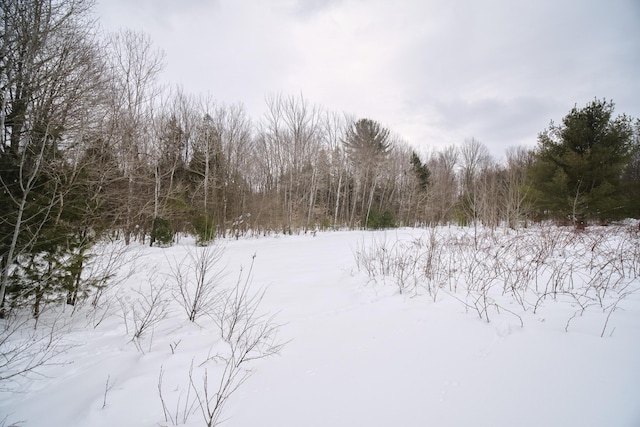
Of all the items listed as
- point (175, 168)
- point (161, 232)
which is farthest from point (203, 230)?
point (175, 168)

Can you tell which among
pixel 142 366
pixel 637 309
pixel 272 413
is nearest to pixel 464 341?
pixel 272 413

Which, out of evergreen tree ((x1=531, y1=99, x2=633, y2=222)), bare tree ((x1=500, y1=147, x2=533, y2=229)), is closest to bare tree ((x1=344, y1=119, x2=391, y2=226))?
bare tree ((x1=500, y1=147, x2=533, y2=229))

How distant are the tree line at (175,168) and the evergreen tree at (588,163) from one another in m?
0.07

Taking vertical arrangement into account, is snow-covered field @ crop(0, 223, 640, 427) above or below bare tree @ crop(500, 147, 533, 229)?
below

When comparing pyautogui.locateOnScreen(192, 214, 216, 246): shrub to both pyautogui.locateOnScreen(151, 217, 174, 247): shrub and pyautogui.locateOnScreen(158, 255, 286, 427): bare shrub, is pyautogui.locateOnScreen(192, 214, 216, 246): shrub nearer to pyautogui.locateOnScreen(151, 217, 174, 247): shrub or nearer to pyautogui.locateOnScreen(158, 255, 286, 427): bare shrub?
pyautogui.locateOnScreen(151, 217, 174, 247): shrub

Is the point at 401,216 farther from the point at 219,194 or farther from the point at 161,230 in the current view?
the point at 161,230

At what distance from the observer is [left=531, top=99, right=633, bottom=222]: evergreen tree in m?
12.3

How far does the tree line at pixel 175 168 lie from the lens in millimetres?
3324

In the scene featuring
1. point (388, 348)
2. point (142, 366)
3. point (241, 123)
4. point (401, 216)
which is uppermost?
point (241, 123)

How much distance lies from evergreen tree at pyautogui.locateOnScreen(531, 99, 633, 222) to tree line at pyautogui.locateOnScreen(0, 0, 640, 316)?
69mm

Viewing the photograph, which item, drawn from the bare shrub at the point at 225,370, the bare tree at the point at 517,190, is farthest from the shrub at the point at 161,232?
the bare tree at the point at 517,190

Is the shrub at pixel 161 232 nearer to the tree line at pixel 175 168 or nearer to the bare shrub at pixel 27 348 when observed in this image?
the tree line at pixel 175 168

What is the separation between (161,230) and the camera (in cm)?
1109

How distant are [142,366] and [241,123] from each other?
17.5 meters
